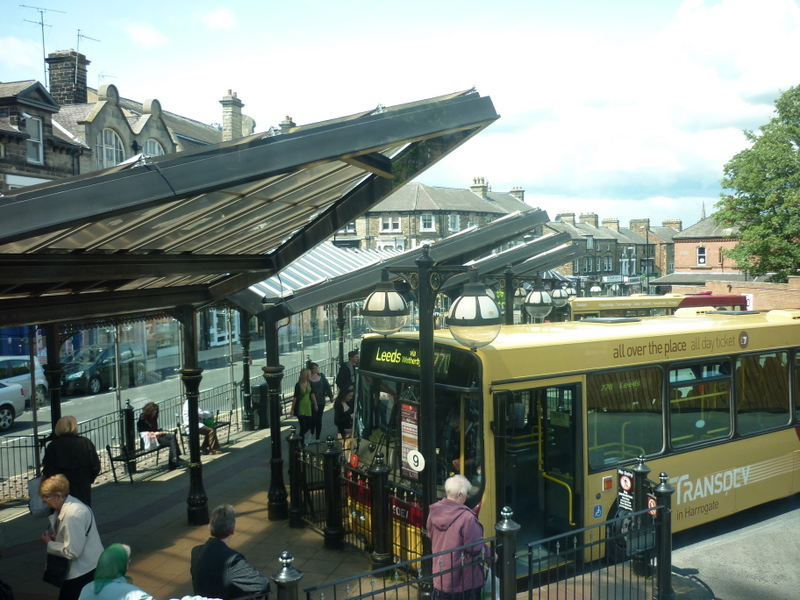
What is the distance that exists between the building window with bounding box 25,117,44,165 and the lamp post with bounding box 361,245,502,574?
2384 cm

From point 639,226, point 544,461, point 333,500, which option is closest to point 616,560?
point 544,461

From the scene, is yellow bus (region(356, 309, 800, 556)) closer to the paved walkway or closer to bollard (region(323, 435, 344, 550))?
bollard (region(323, 435, 344, 550))

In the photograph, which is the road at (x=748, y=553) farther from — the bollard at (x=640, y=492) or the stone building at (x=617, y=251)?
the stone building at (x=617, y=251)

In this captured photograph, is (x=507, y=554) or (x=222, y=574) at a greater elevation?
(x=222, y=574)

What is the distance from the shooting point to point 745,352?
878 centimetres

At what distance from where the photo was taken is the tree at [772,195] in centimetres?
3466

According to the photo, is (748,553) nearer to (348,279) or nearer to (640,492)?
(640,492)

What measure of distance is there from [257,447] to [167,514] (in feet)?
13.6

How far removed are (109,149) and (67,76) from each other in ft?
15.7

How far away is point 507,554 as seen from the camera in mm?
4965

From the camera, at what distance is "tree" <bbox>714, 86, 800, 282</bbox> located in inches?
1364

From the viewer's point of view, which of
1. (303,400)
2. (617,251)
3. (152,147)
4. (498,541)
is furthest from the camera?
(617,251)

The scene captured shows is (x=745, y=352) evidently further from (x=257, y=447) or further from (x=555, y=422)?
(x=257, y=447)

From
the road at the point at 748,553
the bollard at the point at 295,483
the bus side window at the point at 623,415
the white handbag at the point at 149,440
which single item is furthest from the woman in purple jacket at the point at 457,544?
the white handbag at the point at 149,440
